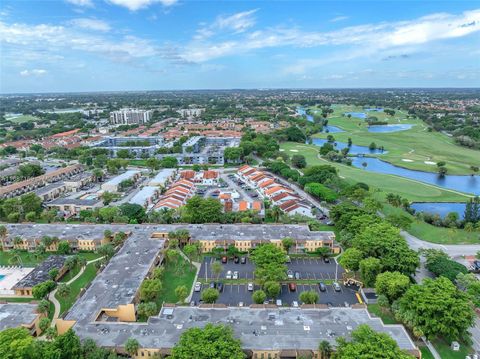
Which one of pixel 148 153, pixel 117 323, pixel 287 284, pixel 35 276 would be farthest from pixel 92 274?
pixel 148 153

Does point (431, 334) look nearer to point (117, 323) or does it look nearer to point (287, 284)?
point (287, 284)

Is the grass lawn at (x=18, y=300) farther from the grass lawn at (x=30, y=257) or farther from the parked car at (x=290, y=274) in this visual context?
the parked car at (x=290, y=274)

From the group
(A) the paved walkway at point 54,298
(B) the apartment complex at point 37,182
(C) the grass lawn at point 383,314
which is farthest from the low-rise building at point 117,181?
(C) the grass lawn at point 383,314

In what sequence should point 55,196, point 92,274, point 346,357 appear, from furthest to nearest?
point 55,196
point 92,274
point 346,357

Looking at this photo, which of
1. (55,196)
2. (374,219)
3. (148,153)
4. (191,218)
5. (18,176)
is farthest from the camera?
(148,153)

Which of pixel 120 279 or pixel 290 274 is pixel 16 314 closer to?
pixel 120 279

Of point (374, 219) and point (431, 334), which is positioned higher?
point (374, 219)
